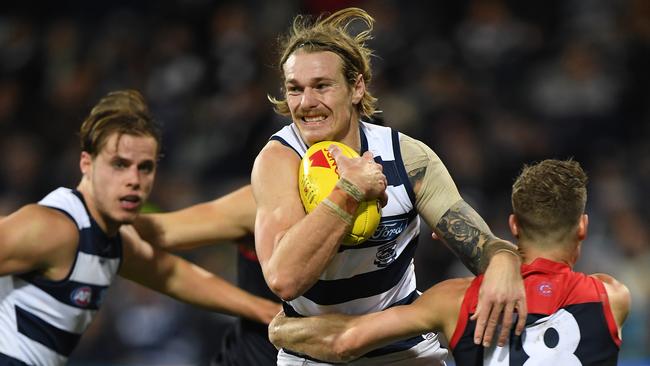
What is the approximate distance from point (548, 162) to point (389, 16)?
6.58 m

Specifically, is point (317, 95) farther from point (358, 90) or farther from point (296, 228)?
point (296, 228)

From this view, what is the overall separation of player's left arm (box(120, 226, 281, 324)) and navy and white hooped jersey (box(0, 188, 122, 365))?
0.85ft

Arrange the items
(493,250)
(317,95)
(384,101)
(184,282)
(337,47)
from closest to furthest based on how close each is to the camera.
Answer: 1. (493,250)
2. (317,95)
3. (337,47)
4. (184,282)
5. (384,101)

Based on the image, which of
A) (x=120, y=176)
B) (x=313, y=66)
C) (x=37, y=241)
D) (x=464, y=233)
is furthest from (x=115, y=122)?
(x=464, y=233)

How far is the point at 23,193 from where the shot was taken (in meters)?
9.89

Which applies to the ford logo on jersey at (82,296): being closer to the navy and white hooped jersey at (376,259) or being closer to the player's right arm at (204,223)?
the player's right arm at (204,223)

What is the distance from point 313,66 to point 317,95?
121 mm

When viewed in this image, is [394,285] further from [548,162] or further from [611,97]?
[611,97]

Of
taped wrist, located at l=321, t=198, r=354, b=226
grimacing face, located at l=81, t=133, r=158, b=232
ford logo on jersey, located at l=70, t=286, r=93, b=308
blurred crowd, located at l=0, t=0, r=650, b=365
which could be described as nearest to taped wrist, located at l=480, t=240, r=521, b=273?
taped wrist, located at l=321, t=198, r=354, b=226

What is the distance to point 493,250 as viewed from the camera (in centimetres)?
391

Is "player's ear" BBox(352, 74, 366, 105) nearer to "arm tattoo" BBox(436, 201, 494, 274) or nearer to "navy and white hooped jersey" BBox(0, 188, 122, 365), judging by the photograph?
"arm tattoo" BBox(436, 201, 494, 274)

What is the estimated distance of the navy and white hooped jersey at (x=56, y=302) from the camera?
4.55 meters

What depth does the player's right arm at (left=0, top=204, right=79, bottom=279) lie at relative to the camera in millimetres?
4344

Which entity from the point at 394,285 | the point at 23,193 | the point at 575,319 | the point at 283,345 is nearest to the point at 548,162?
the point at 575,319
